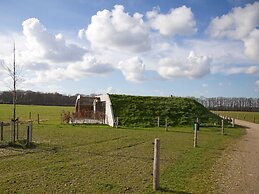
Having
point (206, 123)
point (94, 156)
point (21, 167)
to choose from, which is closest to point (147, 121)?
point (206, 123)

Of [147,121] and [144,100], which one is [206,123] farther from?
[144,100]

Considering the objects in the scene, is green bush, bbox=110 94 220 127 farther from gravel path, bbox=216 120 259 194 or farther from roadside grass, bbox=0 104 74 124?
gravel path, bbox=216 120 259 194

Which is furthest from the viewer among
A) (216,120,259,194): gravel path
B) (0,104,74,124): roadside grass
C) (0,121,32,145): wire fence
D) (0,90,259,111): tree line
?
(0,90,259,111): tree line

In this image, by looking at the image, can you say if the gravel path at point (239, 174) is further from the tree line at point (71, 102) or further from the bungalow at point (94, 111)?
the tree line at point (71, 102)

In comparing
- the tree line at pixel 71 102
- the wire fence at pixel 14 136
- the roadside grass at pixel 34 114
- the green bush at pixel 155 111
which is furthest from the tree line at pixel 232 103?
the wire fence at pixel 14 136

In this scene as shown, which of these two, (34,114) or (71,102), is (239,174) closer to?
(34,114)

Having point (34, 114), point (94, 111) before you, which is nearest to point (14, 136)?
point (94, 111)

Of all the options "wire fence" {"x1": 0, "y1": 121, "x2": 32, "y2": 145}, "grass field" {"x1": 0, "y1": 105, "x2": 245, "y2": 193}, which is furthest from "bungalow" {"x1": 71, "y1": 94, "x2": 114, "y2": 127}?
"grass field" {"x1": 0, "y1": 105, "x2": 245, "y2": 193}

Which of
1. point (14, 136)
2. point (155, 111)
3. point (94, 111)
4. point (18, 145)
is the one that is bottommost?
point (18, 145)

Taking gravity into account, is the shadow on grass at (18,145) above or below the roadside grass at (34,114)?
above

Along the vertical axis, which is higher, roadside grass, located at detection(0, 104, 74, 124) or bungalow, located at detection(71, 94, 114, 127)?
bungalow, located at detection(71, 94, 114, 127)

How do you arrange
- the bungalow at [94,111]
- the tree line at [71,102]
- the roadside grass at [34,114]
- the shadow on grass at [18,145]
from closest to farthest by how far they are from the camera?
the shadow on grass at [18,145] → the bungalow at [94,111] → the roadside grass at [34,114] → the tree line at [71,102]

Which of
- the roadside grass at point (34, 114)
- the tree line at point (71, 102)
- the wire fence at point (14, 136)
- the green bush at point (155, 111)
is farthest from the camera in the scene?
the tree line at point (71, 102)

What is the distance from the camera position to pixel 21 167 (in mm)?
10789
